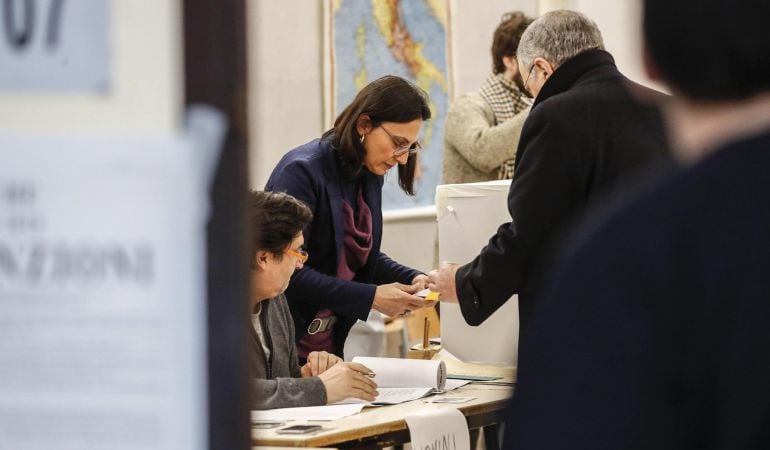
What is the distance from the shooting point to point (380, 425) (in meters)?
2.96

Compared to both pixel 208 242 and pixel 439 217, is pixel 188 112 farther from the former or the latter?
pixel 439 217

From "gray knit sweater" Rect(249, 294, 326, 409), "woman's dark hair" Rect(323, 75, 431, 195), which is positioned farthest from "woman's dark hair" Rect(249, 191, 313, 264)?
"woman's dark hair" Rect(323, 75, 431, 195)

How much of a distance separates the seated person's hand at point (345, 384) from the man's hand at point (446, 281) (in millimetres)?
415

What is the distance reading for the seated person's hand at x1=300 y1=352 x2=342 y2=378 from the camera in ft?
11.8

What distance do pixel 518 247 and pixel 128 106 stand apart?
8.19 ft

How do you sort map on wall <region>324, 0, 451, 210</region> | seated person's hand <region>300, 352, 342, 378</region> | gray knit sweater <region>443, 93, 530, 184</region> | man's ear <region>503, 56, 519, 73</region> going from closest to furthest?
1. seated person's hand <region>300, 352, 342, 378</region>
2. gray knit sweater <region>443, 93, 530, 184</region>
3. man's ear <region>503, 56, 519, 73</region>
4. map on wall <region>324, 0, 451, 210</region>

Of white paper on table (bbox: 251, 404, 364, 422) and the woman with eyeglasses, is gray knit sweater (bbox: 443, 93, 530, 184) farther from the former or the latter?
white paper on table (bbox: 251, 404, 364, 422)

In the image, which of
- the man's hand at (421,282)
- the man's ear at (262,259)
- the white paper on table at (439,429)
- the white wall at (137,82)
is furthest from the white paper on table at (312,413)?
the white wall at (137,82)

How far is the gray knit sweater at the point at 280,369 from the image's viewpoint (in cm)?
329

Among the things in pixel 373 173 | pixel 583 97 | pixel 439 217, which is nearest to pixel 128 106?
pixel 583 97

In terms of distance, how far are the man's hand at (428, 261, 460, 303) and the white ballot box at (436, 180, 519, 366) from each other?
418 mm

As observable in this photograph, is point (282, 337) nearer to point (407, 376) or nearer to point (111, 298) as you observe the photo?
point (407, 376)

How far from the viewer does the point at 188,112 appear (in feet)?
2.57

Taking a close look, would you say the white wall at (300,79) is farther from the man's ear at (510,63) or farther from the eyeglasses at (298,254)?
the eyeglasses at (298,254)
